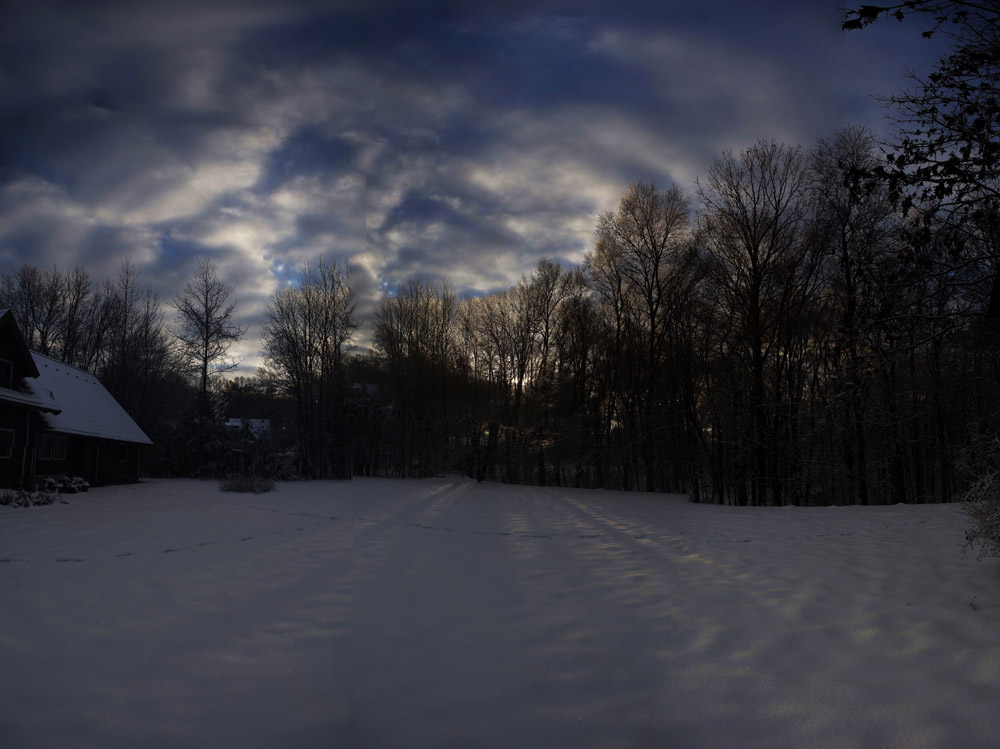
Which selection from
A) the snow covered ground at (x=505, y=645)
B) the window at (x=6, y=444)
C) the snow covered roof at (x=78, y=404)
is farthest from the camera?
the snow covered roof at (x=78, y=404)

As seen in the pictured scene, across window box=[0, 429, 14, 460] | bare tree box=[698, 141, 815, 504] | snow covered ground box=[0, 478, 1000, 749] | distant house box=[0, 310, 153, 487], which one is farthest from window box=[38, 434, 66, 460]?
bare tree box=[698, 141, 815, 504]

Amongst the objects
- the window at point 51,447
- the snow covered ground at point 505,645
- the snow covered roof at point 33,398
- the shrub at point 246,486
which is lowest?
the shrub at point 246,486

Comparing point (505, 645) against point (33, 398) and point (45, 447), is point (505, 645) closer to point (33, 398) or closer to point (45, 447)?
point (33, 398)

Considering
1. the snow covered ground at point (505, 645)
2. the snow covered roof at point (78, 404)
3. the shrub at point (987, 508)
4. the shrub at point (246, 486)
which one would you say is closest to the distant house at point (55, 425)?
the snow covered roof at point (78, 404)

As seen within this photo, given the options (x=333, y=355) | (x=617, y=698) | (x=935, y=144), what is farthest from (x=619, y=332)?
(x=617, y=698)

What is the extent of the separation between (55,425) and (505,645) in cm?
2198

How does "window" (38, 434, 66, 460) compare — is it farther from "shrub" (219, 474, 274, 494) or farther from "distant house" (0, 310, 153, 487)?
"shrub" (219, 474, 274, 494)

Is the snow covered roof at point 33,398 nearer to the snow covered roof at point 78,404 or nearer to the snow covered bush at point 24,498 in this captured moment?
the snow covered roof at point 78,404

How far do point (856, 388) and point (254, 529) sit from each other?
10363 millimetres

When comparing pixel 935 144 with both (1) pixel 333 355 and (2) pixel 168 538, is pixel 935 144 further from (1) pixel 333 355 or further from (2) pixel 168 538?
(1) pixel 333 355

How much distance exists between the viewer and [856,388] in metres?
6.31

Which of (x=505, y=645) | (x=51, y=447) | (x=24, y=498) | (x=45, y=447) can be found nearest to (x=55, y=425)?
(x=45, y=447)

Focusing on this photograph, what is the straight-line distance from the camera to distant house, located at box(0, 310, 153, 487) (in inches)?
662

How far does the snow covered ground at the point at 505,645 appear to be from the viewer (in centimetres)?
303
